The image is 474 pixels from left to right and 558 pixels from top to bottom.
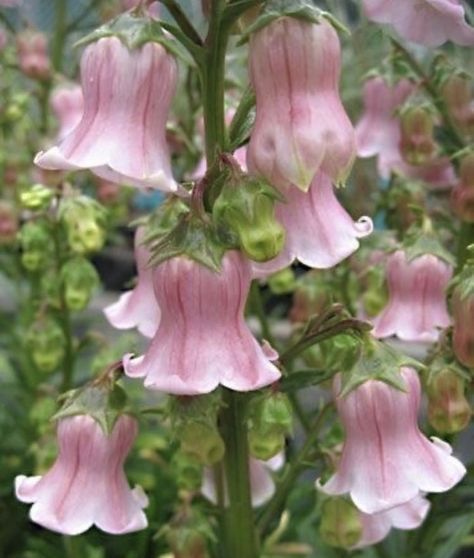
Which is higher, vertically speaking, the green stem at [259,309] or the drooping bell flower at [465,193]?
the drooping bell flower at [465,193]

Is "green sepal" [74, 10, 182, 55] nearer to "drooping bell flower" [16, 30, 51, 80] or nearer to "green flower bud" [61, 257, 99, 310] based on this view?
"green flower bud" [61, 257, 99, 310]

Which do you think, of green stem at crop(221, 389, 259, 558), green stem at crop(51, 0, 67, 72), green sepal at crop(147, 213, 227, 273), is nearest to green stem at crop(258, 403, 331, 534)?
green stem at crop(221, 389, 259, 558)

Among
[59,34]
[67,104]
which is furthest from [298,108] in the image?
[59,34]

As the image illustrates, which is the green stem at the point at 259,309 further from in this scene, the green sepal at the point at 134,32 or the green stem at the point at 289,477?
the green sepal at the point at 134,32

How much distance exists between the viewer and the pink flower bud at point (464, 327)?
79 cm

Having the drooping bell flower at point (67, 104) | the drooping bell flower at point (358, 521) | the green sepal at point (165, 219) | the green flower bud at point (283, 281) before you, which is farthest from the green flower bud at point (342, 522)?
the drooping bell flower at point (67, 104)

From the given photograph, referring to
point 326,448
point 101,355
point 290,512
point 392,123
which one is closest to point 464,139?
point 392,123

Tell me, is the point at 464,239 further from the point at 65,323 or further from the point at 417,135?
the point at 65,323

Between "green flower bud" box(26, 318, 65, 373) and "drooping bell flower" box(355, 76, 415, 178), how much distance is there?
37 cm

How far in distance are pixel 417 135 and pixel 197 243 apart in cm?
41

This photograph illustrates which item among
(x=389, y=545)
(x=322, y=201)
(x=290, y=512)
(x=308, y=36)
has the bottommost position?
(x=290, y=512)

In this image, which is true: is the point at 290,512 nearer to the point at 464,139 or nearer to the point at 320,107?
the point at 464,139

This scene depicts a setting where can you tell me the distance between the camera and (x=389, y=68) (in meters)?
1.12

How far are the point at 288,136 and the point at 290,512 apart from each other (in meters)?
0.83
